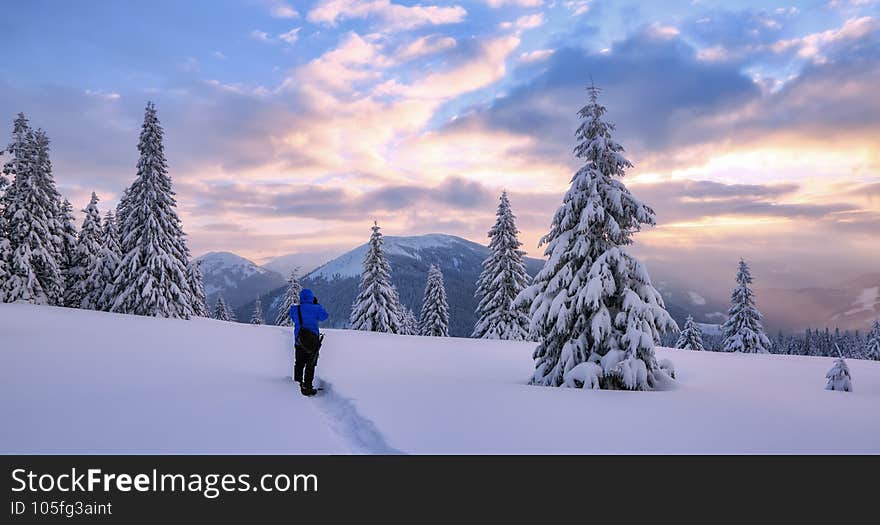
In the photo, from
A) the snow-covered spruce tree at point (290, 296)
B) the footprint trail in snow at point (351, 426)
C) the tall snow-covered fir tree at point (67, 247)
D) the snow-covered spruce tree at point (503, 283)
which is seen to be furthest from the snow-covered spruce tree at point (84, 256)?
the footprint trail in snow at point (351, 426)

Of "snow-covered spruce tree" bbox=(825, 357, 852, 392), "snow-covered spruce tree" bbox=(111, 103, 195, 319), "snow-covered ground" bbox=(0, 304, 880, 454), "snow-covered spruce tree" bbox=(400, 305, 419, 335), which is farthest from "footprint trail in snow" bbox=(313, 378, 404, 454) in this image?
"snow-covered spruce tree" bbox=(400, 305, 419, 335)

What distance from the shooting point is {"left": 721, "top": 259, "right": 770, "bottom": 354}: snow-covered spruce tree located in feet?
143

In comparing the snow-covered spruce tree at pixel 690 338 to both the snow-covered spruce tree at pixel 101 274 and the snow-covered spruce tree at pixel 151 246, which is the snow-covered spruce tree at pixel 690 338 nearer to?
the snow-covered spruce tree at pixel 151 246

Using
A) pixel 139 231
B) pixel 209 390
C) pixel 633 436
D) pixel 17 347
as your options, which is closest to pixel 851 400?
pixel 633 436

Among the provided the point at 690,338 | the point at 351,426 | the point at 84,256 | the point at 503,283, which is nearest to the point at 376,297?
the point at 503,283

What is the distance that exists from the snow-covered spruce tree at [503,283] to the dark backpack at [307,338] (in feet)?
93.9

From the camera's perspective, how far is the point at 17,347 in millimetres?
12109

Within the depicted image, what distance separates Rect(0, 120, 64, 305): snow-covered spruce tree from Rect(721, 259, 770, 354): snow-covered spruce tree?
59.1 m

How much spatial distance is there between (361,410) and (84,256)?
44.6 m

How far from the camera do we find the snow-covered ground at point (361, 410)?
595cm

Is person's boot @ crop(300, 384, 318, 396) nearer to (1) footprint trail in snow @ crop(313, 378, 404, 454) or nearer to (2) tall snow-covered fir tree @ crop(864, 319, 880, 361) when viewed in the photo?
(1) footprint trail in snow @ crop(313, 378, 404, 454)
